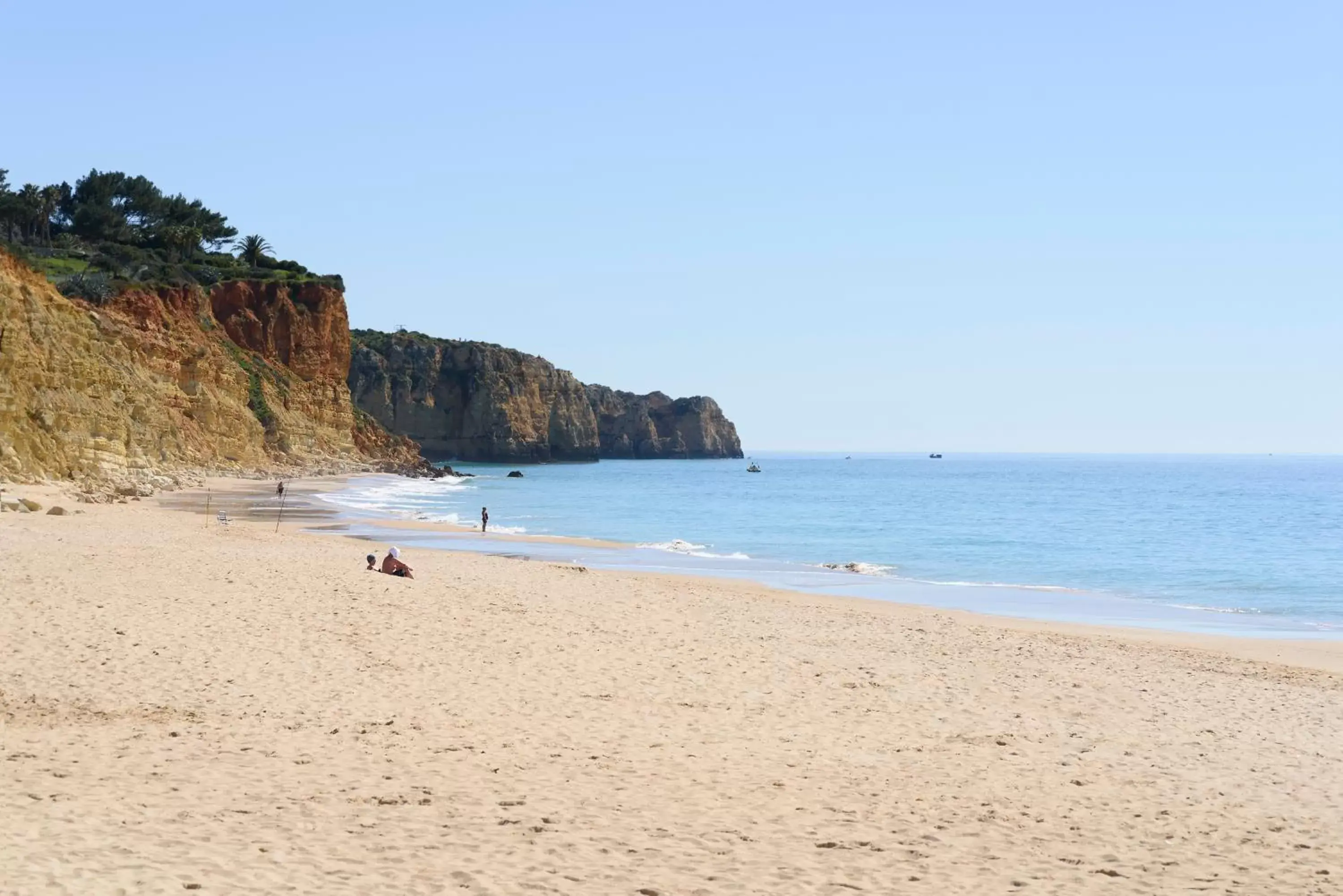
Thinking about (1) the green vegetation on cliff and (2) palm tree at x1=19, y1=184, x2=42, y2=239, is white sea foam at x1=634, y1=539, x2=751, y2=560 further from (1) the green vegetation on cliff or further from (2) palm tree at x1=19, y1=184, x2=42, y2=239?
(2) palm tree at x1=19, y1=184, x2=42, y2=239

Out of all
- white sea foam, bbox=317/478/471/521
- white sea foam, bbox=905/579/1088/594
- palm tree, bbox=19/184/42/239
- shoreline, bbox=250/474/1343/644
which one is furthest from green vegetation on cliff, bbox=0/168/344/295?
white sea foam, bbox=905/579/1088/594

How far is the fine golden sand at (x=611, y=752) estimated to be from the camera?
→ 6414 millimetres

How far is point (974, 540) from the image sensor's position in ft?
140

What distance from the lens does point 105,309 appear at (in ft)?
189

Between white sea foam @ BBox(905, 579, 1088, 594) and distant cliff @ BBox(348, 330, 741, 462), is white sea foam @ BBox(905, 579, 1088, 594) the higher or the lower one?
the lower one

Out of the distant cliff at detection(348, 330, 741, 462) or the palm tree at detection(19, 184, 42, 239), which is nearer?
the palm tree at detection(19, 184, 42, 239)

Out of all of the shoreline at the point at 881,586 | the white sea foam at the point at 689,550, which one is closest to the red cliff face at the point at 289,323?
the shoreline at the point at 881,586

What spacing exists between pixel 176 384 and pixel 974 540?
43.7 metres

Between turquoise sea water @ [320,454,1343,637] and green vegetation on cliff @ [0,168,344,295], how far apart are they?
18633 millimetres

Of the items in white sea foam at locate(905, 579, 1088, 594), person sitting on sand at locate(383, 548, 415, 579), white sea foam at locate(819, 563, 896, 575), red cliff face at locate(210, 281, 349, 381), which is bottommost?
white sea foam at locate(905, 579, 1088, 594)

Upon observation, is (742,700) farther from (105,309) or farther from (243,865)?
(105,309)

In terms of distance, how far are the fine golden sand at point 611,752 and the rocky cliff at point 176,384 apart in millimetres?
18851

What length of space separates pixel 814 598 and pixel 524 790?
1524 cm

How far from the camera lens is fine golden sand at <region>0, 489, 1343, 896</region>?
6414 mm
